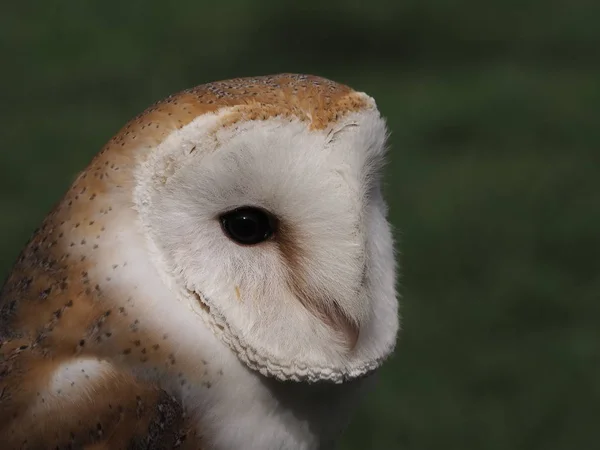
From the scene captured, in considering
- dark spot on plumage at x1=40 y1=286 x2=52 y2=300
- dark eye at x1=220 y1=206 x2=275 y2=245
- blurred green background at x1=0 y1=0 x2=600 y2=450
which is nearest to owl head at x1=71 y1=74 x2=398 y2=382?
dark eye at x1=220 y1=206 x2=275 y2=245

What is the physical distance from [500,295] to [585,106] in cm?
153

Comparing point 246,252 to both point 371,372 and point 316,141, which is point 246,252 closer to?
point 316,141

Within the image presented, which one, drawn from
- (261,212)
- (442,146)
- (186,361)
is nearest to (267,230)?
(261,212)

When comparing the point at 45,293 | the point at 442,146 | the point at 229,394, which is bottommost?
the point at 442,146

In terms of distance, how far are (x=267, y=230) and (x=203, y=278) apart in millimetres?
115

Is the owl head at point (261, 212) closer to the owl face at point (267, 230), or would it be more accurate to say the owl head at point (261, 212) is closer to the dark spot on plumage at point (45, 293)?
the owl face at point (267, 230)

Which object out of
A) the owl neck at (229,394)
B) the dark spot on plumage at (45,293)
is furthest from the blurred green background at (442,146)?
the dark spot on plumage at (45,293)

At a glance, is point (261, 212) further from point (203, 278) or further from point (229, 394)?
point (229, 394)

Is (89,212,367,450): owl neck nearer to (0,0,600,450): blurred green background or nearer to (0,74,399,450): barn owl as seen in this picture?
(0,74,399,450): barn owl

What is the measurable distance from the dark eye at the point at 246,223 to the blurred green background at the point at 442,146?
1.04 metres

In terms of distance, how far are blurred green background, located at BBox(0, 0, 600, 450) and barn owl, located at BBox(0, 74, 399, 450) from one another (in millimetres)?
1013

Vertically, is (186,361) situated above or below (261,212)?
below

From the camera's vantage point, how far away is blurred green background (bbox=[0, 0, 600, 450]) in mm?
3186

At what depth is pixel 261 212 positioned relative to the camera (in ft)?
4.66
